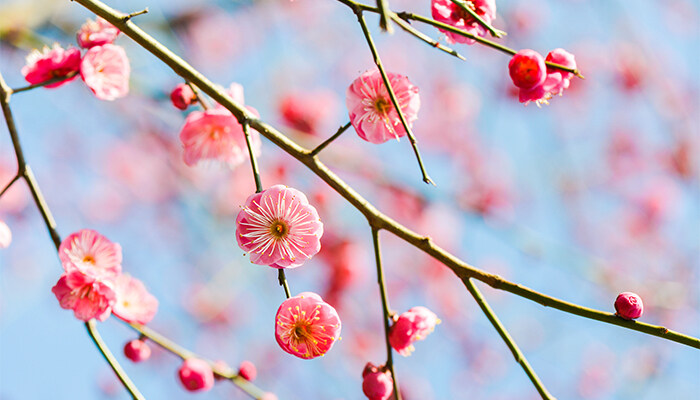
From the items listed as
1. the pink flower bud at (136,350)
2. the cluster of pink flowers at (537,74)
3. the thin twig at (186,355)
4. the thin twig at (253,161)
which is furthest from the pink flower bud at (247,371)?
the cluster of pink flowers at (537,74)

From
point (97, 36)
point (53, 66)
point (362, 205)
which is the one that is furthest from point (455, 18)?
point (53, 66)

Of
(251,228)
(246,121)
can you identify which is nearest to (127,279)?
(251,228)

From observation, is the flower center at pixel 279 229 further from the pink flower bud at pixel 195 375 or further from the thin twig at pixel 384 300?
the pink flower bud at pixel 195 375

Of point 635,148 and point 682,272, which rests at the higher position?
point 635,148

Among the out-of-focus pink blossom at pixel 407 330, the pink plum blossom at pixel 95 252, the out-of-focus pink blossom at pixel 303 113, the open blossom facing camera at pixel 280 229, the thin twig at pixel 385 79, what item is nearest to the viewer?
the thin twig at pixel 385 79

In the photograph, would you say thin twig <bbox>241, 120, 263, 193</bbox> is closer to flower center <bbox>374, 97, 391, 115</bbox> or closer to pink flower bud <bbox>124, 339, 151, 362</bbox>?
flower center <bbox>374, 97, 391, 115</bbox>

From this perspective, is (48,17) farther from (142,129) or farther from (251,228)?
(251,228)
